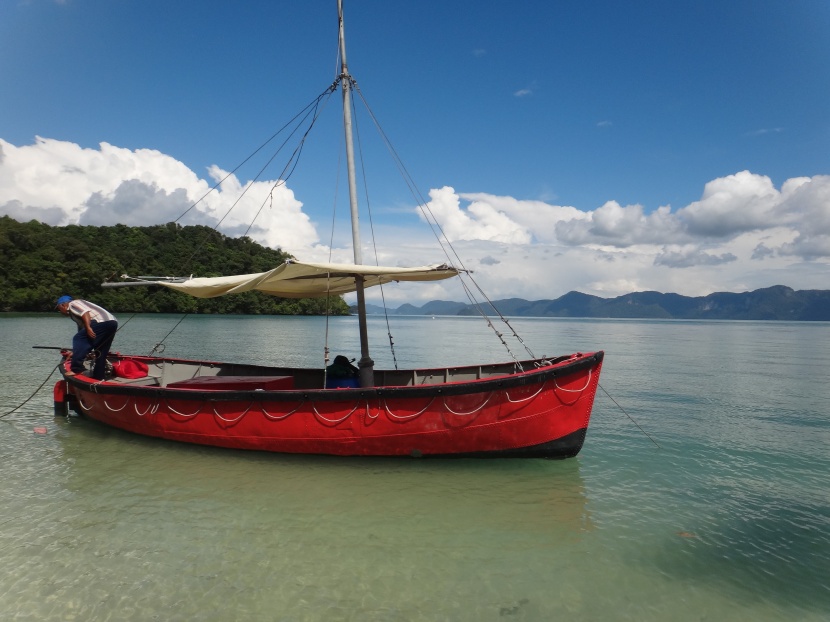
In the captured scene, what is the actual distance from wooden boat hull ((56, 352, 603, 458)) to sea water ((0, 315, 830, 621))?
0.45m

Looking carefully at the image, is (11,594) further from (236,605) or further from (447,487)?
(447,487)

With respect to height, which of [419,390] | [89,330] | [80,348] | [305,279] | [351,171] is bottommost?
[419,390]

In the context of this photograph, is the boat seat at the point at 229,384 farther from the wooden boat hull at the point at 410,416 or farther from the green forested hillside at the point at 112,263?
the green forested hillside at the point at 112,263

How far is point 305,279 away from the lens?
10625 mm

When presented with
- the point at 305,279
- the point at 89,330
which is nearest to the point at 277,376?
the point at 305,279

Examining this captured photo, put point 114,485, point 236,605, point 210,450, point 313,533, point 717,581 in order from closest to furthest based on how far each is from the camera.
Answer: point 236,605
point 717,581
point 313,533
point 114,485
point 210,450

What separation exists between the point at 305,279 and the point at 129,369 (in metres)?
5.48

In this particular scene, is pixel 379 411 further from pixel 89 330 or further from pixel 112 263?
pixel 112 263

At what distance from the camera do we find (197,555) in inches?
226

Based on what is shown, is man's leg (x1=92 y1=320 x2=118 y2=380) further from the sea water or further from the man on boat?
the sea water

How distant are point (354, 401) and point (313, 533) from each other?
2.48m

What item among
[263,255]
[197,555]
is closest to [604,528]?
[197,555]

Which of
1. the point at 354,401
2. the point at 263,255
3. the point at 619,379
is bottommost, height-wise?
the point at 619,379

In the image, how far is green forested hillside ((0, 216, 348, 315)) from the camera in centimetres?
7806
